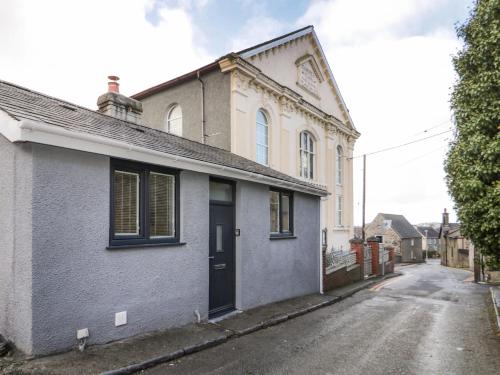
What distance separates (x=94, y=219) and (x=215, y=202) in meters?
2.86

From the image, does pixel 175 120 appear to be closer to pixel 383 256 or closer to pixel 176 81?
pixel 176 81

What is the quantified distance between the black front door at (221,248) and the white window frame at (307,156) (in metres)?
10.3

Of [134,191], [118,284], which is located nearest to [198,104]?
[134,191]

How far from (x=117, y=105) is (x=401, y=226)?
196 feet

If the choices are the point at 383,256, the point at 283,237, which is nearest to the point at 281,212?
the point at 283,237

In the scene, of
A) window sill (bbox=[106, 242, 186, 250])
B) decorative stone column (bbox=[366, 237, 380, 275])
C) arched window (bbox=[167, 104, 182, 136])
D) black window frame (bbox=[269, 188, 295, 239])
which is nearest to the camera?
window sill (bbox=[106, 242, 186, 250])

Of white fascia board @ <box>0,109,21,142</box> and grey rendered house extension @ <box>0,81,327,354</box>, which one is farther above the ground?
white fascia board @ <box>0,109,21,142</box>

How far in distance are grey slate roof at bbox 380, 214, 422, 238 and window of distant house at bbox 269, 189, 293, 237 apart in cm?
5208

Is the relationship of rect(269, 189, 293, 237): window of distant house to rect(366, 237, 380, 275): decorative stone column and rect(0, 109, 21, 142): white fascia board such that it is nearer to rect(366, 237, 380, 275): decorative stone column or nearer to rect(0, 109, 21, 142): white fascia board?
rect(0, 109, 21, 142): white fascia board

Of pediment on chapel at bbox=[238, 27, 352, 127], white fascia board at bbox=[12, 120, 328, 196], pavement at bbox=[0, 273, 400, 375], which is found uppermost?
pediment on chapel at bbox=[238, 27, 352, 127]

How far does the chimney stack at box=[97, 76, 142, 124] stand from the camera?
372 inches

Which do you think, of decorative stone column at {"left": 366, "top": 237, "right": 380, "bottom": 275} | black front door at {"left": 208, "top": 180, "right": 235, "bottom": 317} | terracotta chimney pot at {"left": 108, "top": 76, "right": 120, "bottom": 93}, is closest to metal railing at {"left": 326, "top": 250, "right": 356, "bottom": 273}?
decorative stone column at {"left": 366, "top": 237, "right": 380, "bottom": 275}

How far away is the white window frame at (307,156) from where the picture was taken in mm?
18422

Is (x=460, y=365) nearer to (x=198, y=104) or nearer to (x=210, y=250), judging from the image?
(x=210, y=250)
